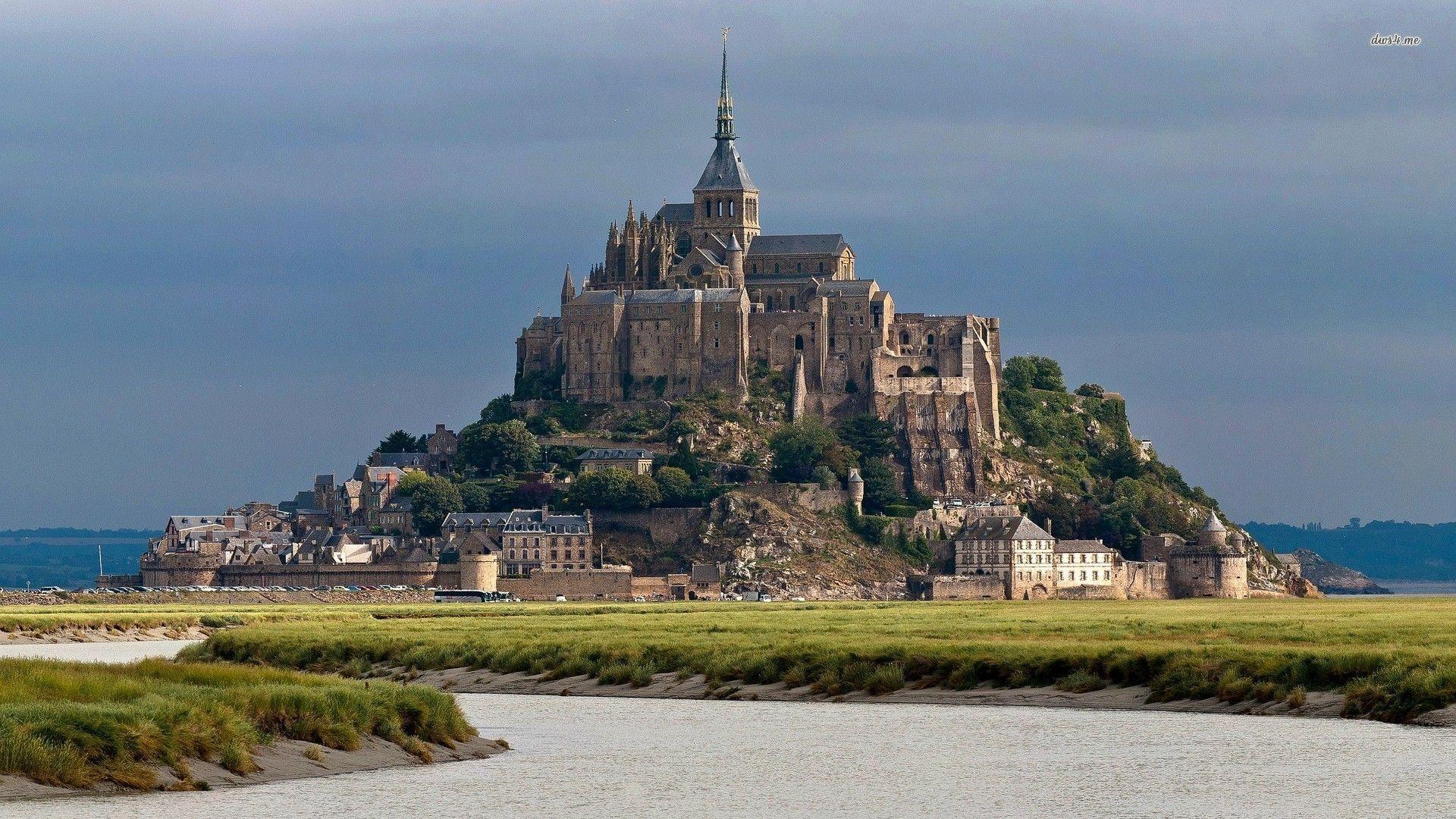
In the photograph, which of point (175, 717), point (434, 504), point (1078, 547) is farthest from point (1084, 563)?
point (175, 717)

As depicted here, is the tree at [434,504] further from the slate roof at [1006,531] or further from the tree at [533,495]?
the slate roof at [1006,531]

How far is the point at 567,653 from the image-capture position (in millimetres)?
64875

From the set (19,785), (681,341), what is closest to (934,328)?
(681,341)

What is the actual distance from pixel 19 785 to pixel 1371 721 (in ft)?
85.1

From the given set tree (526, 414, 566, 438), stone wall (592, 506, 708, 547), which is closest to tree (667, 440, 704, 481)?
stone wall (592, 506, 708, 547)

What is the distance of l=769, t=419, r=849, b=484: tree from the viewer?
154 m

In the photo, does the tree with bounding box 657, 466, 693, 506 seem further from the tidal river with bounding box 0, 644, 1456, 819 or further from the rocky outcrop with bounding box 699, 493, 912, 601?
the tidal river with bounding box 0, 644, 1456, 819

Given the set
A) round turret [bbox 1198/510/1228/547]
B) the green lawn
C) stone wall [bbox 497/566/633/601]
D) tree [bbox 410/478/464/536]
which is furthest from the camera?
tree [bbox 410/478/464/536]

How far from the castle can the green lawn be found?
112 metres

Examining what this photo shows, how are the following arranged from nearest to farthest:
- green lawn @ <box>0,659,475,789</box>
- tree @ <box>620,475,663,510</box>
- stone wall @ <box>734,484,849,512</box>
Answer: green lawn @ <box>0,659,475,789</box>
tree @ <box>620,475,663,510</box>
stone wall @ <box>734,484,849,512</box>

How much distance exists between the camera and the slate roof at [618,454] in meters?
154

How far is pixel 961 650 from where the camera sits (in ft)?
195

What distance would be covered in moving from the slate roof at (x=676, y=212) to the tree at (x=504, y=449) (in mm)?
20540

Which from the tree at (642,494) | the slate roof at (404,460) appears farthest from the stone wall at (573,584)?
the slate roof at (404,460)
